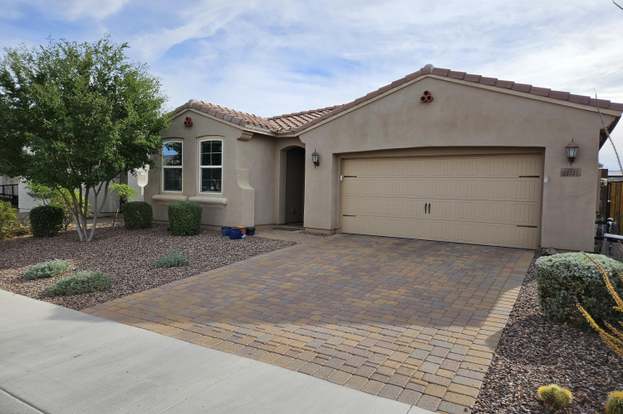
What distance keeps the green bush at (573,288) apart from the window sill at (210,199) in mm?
10087

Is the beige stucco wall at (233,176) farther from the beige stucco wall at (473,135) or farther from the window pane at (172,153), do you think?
the beige stucco wall at (473,135)

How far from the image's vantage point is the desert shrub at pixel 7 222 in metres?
13.0

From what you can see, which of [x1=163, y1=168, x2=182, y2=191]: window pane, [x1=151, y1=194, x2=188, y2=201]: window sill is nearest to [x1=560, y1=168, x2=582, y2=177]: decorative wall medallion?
[x1=151, y1=194, x2=188, y2=201]: window sill

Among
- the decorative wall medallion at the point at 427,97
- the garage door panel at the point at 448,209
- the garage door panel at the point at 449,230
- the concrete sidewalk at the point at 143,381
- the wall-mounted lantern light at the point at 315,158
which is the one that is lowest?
the concrete sidewalk at the point at 143,381

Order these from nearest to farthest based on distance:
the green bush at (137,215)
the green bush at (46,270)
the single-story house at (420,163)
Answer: the green bush at (46,270) → the single-story house at (420,163) → the green bush at (137,215)

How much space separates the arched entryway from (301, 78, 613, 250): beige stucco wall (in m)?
2.40

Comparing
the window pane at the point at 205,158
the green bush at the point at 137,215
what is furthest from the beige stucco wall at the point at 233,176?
the green bush at the point at 137,215

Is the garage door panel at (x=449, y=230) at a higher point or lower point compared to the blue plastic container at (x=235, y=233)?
higher

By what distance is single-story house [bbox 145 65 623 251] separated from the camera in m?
9.30

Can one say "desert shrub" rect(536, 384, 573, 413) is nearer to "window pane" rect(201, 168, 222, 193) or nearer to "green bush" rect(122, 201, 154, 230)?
"window pane" rect(201, 168, 222, 193)

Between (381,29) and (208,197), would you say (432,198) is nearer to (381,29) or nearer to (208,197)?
(381,29)

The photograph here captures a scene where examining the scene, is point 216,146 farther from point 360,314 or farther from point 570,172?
point 570,172

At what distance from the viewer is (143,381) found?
3.86m

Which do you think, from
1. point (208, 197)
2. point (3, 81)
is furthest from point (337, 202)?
point (3, 81)
